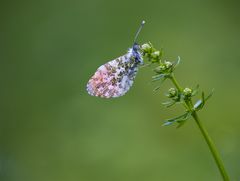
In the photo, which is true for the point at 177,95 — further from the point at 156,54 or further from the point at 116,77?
the point at 116,77

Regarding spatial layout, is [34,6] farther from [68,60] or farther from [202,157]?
[202,157]

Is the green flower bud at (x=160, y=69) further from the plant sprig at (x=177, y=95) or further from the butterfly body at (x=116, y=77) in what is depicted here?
the butterfly body at (x=116, y=77)

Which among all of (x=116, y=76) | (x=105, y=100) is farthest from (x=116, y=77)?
(x=105, y=100)

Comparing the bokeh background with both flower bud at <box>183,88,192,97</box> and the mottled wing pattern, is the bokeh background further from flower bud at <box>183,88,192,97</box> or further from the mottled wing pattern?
flower bud at <box>183,88,192,97</box>

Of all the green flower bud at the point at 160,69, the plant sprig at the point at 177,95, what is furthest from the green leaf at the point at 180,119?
the green flower bud at the point at 160,69

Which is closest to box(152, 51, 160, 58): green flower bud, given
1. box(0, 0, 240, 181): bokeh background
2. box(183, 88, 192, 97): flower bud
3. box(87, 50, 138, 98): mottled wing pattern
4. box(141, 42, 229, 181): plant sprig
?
box(141, 42, 229, 181): plant sprig

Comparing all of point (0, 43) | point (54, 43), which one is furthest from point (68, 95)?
point (0, 43)

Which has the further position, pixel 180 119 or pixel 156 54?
pixel 156 54

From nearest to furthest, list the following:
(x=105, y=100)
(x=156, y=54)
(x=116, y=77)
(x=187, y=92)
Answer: (x=187, y=92), (x=156, y=54), (x=116, y=77), (x=105, y=100)
